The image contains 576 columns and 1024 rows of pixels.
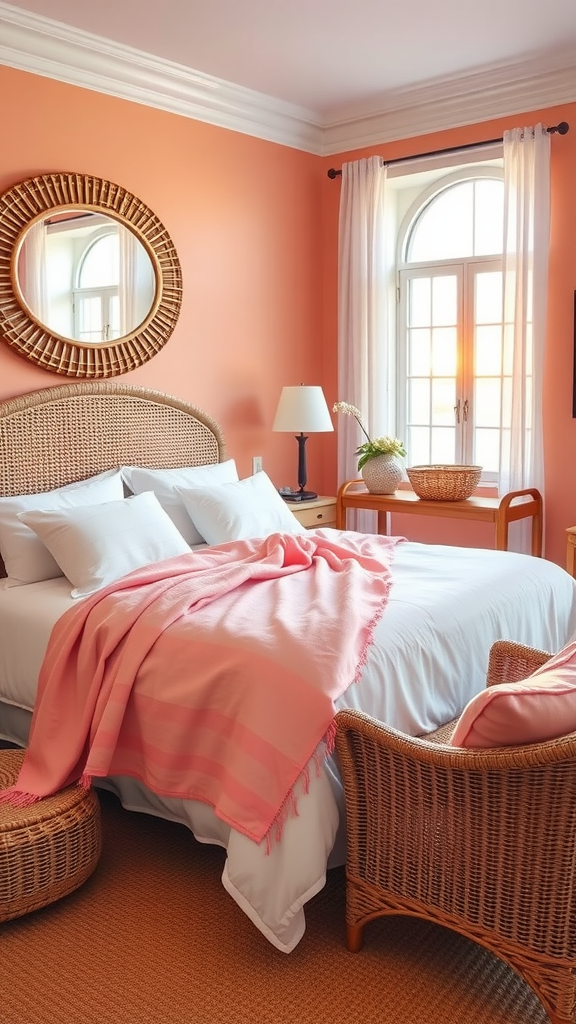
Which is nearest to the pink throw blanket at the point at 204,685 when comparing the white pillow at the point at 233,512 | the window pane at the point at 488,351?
the white pillow at the point at 233,512

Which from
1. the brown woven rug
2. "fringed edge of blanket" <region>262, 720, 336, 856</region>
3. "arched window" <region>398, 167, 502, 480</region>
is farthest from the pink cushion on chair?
"arched window" <region>398, 167, 502, 480</region>

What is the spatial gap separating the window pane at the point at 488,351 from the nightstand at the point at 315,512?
3.67ft

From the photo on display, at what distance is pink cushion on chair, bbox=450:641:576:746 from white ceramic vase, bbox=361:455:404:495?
10.1 feet

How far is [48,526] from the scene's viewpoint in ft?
11.4

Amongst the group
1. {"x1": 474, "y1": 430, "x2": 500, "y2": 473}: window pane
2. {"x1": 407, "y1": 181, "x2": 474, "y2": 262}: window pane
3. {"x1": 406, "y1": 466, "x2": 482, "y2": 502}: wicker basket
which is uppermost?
{"x1": 407, "y1": 181, "x2": 474, "y2": 262}: window pane

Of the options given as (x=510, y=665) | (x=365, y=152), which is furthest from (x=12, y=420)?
(x=365, y=152)

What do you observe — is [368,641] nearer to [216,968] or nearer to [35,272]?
[216,968]

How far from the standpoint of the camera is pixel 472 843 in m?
2.08

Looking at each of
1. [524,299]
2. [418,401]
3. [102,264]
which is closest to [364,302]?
[418,401]

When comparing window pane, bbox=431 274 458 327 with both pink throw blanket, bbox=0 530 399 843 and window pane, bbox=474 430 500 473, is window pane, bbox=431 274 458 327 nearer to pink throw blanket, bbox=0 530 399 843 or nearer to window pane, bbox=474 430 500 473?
window pane, bbox=474 430 500 473

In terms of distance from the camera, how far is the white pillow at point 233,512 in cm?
401

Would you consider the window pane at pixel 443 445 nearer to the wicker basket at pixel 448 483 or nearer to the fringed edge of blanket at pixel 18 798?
the wicker basket at pixel 448 483

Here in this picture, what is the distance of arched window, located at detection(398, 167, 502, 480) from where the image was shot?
16.7ft

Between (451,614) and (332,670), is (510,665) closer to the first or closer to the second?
(451,614)
